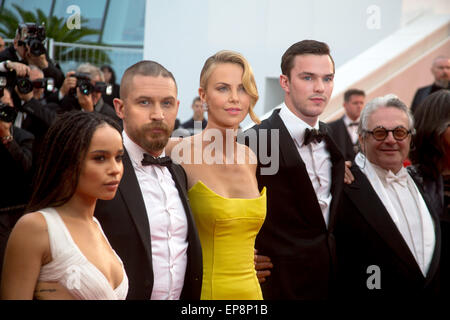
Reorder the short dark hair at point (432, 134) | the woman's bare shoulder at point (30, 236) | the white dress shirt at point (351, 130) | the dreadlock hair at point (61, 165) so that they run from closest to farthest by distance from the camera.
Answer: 1. the woman's bare shoulder at point (30, 236)
2. the dreadlock hair at point (61, 165)
3. the short dark hair at point (432, 134)
4. the white dress shirt at point (351, 130)

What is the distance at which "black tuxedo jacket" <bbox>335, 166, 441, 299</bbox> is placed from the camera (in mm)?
2814

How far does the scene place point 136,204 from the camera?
2.14 m

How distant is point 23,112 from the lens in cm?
428

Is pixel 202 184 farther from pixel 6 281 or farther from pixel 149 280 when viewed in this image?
pixel 6 281

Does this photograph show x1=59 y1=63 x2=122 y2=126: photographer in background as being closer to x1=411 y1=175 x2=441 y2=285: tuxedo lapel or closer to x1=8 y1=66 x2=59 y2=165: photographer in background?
x1=8 y1=66 x2=59 y2=165: photographer in background

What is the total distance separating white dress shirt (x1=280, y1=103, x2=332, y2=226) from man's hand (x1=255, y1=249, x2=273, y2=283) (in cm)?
33

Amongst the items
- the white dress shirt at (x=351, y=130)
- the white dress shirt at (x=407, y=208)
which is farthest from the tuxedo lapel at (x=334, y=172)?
the white dress shirt at (x=351, y=130)

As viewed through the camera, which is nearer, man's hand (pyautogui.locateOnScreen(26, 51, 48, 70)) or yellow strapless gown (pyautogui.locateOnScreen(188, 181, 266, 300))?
yellow strapless gown (pyautogui.locateOnScreen(188, 181, 266, 300))

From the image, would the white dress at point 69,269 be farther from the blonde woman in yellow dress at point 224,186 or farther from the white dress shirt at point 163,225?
the blonde woman in yellow dress at point 224,186

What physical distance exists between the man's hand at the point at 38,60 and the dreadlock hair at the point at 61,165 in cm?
249

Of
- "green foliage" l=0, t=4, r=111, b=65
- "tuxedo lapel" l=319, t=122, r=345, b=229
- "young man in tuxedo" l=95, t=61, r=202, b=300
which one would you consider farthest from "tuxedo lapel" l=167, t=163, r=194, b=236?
"green foliage" l=0, t=4, r=111, b=65

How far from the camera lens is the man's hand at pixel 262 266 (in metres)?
2.74

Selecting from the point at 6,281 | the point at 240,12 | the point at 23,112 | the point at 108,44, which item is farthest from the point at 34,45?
the point at 240,12
